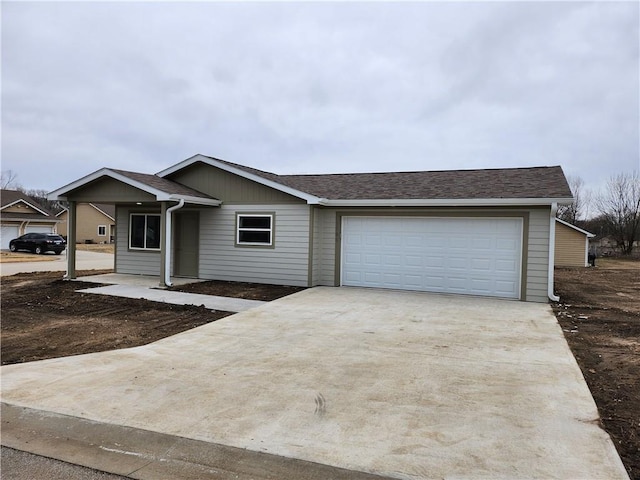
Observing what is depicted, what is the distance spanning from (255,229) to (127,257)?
5.27 m

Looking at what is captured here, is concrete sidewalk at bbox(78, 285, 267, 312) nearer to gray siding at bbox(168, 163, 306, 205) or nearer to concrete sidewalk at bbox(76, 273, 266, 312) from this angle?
concrete sidewalk at bbox(76, 273, 266, 312)

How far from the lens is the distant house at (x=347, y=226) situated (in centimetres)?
1141

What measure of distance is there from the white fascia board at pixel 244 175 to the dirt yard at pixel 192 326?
2610mm

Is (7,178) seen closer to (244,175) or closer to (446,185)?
(244,175)

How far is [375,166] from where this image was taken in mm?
39094

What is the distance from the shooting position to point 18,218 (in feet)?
117

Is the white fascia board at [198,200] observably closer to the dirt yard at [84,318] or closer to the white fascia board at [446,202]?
the dirt yard at [84,318]

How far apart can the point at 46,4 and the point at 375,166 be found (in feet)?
99.0

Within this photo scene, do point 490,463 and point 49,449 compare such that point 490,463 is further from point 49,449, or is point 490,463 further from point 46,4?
point 46,4

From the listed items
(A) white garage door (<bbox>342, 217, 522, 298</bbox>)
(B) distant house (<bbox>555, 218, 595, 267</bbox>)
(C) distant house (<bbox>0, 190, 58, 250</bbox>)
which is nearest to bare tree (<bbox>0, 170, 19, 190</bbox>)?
(C) distant house (<bbox>0, 190, 58, 250</bbox>)

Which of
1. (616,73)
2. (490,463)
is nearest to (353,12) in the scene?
(616,73)

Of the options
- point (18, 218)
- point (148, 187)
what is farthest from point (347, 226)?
point (18, 218)

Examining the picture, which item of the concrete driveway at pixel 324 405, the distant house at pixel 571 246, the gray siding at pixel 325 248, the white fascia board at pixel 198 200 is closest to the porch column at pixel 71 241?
the white fascia board at pixel 198 200

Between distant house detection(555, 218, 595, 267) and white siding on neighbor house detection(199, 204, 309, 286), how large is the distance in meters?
20.6
